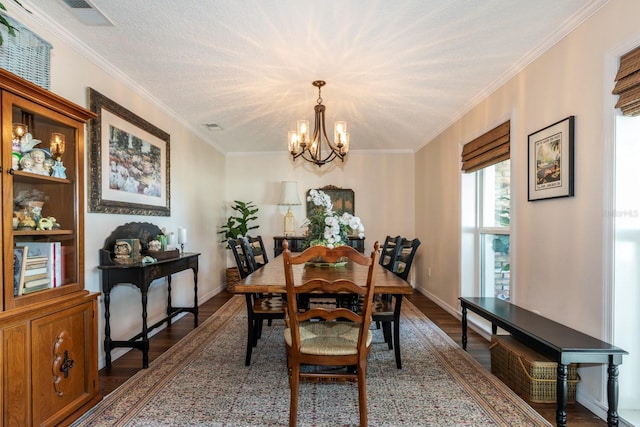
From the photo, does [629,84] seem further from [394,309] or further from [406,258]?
[394,309]

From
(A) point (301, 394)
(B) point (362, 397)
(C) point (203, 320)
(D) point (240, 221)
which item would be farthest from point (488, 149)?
(D) point (240, 221)

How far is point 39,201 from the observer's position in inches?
72.8

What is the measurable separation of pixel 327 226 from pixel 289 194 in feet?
9.62

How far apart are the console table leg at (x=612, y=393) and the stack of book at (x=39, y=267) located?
2907mm

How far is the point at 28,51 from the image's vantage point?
1.84 m

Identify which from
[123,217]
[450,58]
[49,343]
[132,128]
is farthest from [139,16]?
[450,58]

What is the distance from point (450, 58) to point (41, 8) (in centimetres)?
269

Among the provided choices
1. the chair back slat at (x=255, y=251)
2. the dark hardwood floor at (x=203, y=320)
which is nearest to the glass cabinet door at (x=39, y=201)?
the dark hardwood floor at (x=203, y=320)

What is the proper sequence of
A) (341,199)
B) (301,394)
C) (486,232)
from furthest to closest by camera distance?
(341,199) → (486,232) → (301,394)

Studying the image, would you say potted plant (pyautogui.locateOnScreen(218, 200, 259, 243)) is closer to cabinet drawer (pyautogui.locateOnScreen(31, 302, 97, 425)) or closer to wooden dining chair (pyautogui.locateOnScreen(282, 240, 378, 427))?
cabinet drawer (pyautogui.locateOnScreen(31, 302, 97, 425))

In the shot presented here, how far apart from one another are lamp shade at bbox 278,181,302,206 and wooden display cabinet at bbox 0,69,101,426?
3746mm

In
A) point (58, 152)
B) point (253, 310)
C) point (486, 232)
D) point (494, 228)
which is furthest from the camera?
point (486, 232)

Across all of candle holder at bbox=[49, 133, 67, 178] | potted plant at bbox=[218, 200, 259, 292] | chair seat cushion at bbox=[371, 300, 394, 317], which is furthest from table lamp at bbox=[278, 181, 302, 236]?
candle holder at bbox=[49, 133, 67, 178]

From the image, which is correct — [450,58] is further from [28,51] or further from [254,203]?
[254,203]
